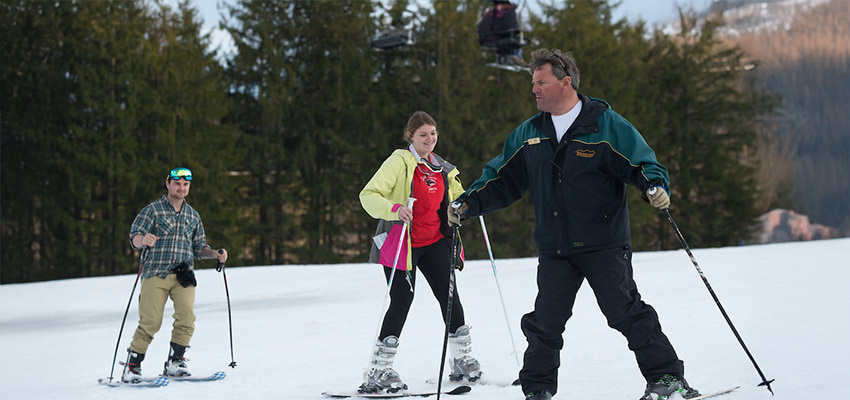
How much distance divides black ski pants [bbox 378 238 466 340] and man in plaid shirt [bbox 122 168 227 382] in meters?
1.34

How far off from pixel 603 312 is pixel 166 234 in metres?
2.82

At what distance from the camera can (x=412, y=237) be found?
3.80m

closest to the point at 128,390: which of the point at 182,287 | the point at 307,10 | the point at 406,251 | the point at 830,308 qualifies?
the point at 182,287

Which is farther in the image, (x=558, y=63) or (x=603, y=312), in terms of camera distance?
(x=558, y=63)

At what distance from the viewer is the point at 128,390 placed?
14.0ft

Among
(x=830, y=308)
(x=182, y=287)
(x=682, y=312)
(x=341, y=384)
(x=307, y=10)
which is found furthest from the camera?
(x=307, y=10)

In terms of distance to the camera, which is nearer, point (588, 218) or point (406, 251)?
point (588, 218)

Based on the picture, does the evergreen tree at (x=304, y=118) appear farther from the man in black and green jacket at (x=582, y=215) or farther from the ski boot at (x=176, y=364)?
the man in black and green jacket at (x=582, y=215)

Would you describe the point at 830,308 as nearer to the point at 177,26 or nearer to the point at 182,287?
the point at 182,287

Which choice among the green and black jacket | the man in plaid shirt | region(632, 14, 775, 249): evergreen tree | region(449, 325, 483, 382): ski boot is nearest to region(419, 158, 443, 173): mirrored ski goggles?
region(449, 325, 483, 382): ski boot

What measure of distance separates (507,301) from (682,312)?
6.79 feet

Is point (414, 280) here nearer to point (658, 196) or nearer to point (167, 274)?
point (658, 196)

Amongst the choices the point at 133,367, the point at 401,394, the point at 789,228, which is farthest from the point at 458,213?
the point at 789,228

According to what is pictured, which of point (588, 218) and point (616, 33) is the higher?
point (616, 33)
